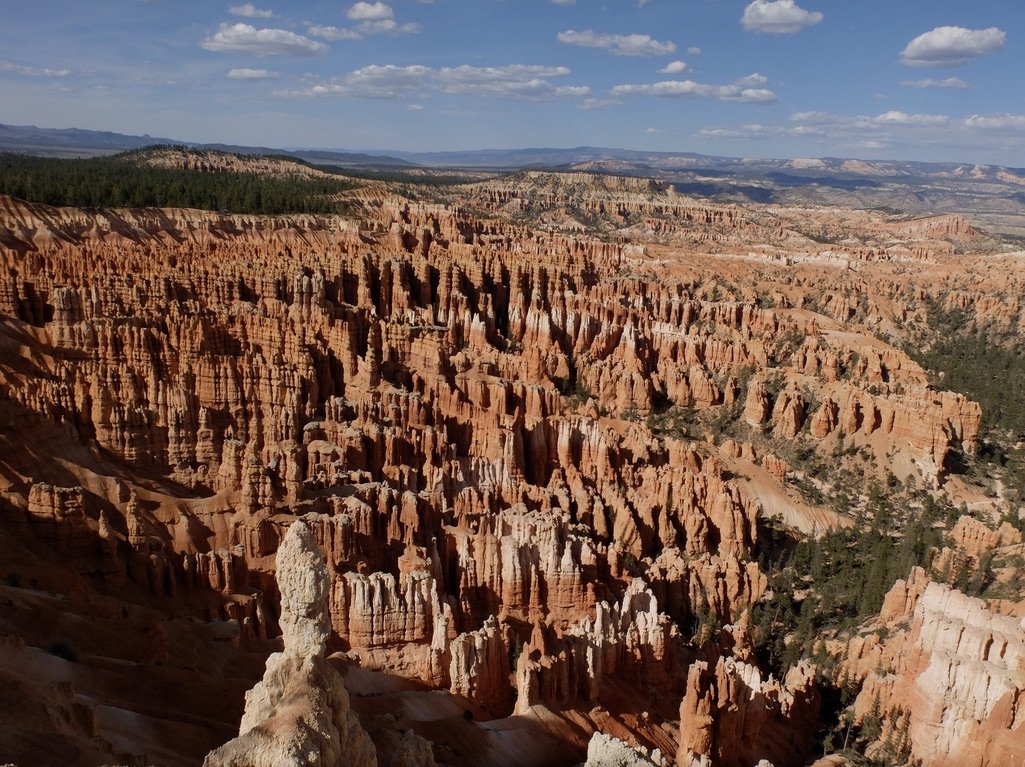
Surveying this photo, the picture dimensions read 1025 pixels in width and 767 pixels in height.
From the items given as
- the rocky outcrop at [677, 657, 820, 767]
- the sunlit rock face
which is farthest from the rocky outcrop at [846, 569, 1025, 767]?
the rocky outcrop at [677, 657, 820, 767]

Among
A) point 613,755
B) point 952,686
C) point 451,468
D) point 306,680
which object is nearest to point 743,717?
point 952,686

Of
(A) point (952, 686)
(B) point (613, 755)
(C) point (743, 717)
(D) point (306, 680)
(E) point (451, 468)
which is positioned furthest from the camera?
(E) point (451, 468)

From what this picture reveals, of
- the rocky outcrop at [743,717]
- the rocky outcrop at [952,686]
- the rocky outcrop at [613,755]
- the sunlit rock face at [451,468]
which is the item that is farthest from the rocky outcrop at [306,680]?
the rocky outcrop at [952,686]

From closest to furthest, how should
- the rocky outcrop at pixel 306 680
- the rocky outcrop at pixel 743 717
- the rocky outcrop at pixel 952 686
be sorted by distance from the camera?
the rocky outcrop at pixel 306 680 < the rocky outcrop at pixel 952 686 < the rocky outcrop at pixel 743 717

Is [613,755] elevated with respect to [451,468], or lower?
elevated

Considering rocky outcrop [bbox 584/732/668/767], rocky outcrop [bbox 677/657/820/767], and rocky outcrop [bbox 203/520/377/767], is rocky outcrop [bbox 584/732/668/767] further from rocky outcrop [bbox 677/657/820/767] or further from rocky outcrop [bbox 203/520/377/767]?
rocky outcrop [bbox 203/520/377/767]

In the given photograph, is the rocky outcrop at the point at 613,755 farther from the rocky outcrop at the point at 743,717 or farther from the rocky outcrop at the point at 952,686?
the rocky outcrop at the point at 952,686

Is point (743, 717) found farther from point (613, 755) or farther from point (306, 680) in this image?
point (306, 680)

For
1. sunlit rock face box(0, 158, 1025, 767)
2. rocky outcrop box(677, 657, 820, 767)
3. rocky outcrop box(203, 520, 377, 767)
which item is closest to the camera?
rocky outcrop box(203, 520, 377, 767)
